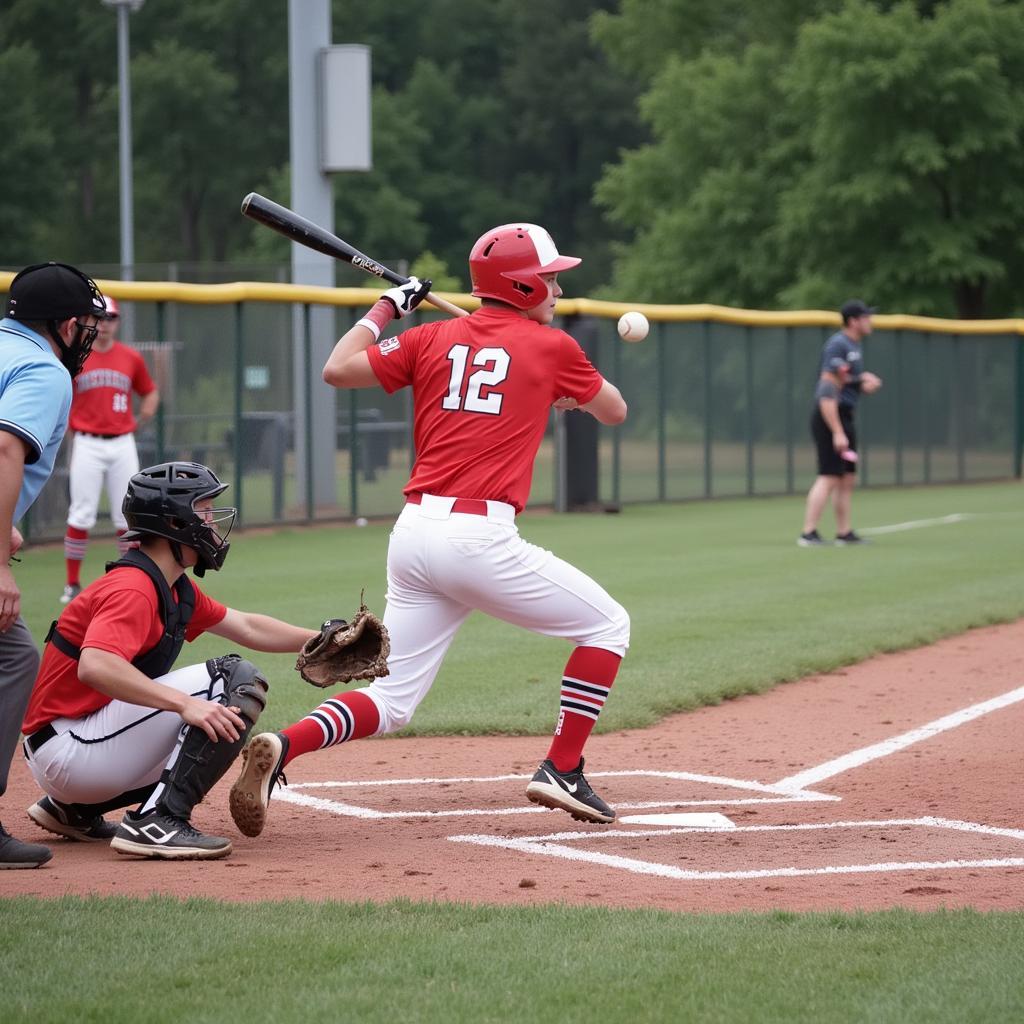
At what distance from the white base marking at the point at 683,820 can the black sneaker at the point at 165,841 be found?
143cm

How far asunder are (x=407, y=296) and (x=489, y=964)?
8.13ft

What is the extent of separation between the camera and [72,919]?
4277mm

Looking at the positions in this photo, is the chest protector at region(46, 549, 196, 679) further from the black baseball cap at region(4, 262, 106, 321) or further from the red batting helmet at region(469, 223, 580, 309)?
the red batting helmet at region(469, 223, 580, 309)

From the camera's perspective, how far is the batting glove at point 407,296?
551cm

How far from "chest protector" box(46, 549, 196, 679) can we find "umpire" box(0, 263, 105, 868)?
201 millimetres

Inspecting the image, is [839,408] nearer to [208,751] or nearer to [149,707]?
[208,751]

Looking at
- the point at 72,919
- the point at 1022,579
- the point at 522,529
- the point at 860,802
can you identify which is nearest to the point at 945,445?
the point at 522,529

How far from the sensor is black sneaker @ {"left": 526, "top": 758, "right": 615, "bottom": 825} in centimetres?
547

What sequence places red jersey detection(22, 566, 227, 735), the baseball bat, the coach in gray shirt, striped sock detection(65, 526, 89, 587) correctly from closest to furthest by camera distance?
red jersey detection(22, 566, 227, 735) → the baseball bat → striped sock detection(65, 526, 89, 587) → the coach in gray shirt

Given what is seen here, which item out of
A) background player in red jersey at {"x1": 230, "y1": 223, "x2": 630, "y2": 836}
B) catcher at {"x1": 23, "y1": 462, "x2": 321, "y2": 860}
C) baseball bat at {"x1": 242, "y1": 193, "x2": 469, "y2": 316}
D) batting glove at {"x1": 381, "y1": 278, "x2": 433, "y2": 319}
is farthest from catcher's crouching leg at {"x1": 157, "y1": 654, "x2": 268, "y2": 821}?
baseball bat at {"x1": 242, "y1": 193, "x2": 469, "y2": 316}

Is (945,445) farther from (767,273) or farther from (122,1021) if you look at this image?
(122,1021)

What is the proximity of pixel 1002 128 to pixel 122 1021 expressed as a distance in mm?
35200

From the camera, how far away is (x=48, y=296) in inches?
196

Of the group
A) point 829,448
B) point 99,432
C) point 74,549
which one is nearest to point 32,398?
point 74,549
